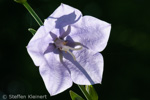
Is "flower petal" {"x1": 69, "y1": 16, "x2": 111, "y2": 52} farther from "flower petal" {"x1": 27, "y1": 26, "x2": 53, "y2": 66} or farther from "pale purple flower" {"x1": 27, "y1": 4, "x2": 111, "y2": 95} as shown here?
"flower petal" {"x1": 27, "y1": 26, "x2": 53, "y2": 66}

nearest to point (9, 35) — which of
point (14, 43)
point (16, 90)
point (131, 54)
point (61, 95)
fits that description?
point (14, 43)

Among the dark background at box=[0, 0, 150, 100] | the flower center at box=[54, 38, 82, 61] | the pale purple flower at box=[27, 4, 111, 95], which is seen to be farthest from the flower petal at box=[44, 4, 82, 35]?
the dark background at box=[0, 0, 150, 100]

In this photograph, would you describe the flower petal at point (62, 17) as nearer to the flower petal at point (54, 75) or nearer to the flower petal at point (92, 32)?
the flower petal at point (92, 32)

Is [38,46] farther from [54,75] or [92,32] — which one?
[92,32]

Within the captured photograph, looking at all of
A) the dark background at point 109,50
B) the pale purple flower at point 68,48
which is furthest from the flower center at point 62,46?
the dark background at point 109,50

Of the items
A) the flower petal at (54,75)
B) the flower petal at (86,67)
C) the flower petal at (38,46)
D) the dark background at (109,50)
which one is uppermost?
the flower petal at (38,46)

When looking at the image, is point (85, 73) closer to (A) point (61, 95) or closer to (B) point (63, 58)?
(B) point (63, 58)
